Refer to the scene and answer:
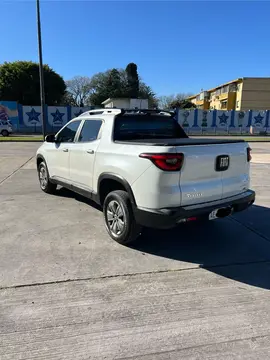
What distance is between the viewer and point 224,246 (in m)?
4.34

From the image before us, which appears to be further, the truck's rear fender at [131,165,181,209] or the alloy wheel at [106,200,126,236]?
the alloy wheel at [106,200,126,236]

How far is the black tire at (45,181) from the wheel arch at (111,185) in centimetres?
249

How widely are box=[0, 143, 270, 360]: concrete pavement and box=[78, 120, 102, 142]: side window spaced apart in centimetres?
141

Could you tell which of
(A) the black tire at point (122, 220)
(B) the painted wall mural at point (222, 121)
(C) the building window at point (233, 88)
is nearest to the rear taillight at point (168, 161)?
(A) the black tire at point (122, 220)

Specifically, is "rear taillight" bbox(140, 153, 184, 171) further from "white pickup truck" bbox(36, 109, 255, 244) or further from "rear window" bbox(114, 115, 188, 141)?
"rear window" bbox(114, 115, 188, 141)

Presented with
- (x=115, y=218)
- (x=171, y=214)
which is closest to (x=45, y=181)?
(x=115, y=218)

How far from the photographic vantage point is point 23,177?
9195mm

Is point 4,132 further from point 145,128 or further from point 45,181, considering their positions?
point 145,128

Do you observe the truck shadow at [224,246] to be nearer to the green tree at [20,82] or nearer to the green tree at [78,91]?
the green tree at [20,82]

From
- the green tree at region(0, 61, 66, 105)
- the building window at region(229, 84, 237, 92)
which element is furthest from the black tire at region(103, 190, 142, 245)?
the building window at region(229, 84, 237, 92)

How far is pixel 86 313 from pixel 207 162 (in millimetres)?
2164

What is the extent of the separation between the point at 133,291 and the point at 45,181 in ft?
14.8

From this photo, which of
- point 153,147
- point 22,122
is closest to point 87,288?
point 153,147

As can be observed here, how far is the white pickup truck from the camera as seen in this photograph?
3510 mm
